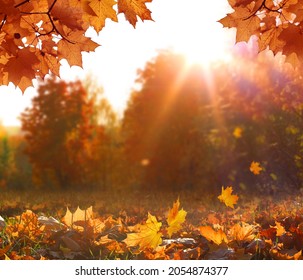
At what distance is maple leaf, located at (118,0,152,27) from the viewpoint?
346 centimetres

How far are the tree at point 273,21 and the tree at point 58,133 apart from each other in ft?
93.3

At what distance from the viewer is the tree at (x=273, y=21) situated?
11.3ft

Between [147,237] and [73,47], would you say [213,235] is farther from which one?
[73,47]

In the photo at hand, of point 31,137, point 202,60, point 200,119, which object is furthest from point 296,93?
point 31,137

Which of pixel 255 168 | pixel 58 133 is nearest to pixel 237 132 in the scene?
pixel 255 168

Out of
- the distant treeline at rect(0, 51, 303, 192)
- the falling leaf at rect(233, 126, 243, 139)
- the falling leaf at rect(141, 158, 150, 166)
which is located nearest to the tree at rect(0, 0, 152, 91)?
the distant treeline at rect(0, 51, 303, 192)

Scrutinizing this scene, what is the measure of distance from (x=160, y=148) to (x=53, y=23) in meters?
23.1

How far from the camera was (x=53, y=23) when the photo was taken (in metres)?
3.33

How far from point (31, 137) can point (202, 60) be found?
42.3 feet

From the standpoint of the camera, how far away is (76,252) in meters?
4.38

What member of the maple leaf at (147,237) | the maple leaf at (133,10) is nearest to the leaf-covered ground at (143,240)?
the maple leaf at (147,237)

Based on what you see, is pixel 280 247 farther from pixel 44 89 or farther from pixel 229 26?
pixel 44 89

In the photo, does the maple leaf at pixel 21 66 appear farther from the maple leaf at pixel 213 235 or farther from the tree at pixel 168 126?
the tree at pixel 168 126

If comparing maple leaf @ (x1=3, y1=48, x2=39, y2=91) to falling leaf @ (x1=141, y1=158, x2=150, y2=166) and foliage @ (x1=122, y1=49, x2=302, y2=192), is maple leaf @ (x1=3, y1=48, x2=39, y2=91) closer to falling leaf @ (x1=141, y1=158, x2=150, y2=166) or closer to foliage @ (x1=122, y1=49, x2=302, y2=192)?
foliage @ (x1=122, y1=49, x2=302, y2=192)
